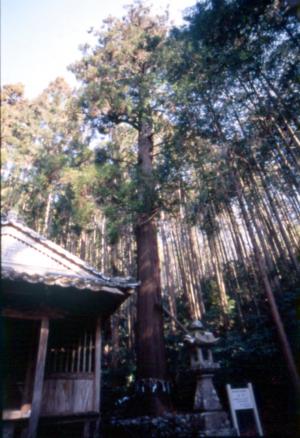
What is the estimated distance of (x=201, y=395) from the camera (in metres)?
5.68

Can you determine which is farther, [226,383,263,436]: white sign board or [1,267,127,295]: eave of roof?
[226,383,263,436]: white sign board

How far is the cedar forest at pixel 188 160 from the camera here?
26.2 ft

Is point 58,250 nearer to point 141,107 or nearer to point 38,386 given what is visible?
point 38,386

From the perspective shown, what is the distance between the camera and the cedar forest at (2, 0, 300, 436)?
798cm

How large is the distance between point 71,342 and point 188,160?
593 centimetres

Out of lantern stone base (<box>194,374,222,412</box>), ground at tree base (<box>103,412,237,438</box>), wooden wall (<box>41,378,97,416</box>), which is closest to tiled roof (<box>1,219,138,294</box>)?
wooden wall (<box>41,378,97,416</box>)

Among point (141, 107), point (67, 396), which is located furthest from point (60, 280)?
point (141, 107)

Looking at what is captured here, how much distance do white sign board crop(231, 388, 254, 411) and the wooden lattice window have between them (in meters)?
2.86

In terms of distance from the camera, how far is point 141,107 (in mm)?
9391

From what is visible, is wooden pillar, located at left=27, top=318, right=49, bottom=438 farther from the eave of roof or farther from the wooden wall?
the eave of roof

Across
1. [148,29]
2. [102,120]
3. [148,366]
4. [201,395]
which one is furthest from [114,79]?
[201,395]

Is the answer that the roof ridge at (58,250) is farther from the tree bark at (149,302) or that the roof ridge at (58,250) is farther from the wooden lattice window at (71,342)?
the tree bark at (149,302)

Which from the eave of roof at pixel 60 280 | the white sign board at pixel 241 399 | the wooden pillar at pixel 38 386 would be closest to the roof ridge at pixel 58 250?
the eave of roof at pixel 60 280

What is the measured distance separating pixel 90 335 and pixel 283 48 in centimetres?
933
